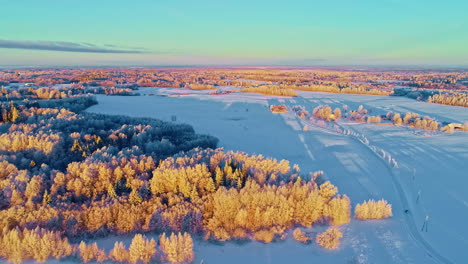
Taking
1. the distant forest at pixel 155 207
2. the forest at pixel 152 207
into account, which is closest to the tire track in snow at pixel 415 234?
the distant forest at pixel 155 207

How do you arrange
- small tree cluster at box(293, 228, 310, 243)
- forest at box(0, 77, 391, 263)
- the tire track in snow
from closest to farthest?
forest at box(0, 77, 391, 263)
the tire track in snow
small tree cluster at box(293, 228, 310, 243)

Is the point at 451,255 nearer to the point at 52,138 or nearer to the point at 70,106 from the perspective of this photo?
the point at 52,138

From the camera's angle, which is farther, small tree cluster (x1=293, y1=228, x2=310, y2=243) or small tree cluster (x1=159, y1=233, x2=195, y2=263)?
small tree cluster (x1=293, y1=228, x2=310, y2=243)

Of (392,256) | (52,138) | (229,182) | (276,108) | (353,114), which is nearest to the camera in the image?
(392,256)

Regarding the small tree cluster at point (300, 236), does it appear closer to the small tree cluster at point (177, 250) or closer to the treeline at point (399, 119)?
the small tree cluster at point (177, 250)

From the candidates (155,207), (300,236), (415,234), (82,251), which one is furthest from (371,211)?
(82,251)

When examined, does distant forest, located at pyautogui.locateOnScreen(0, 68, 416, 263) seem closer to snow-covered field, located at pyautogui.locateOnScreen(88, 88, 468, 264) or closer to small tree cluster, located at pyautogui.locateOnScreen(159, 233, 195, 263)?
small tree cluster, located at pyautogui.locateOnScreen(159, 233, 195, 263)

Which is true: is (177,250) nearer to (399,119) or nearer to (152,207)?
(152,207)

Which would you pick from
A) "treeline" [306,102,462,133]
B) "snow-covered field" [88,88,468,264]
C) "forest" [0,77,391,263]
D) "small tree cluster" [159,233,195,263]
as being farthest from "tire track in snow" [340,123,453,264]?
"treeline" [306,102,462,133]

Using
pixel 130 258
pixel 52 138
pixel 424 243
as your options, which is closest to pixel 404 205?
pixel 424 243
